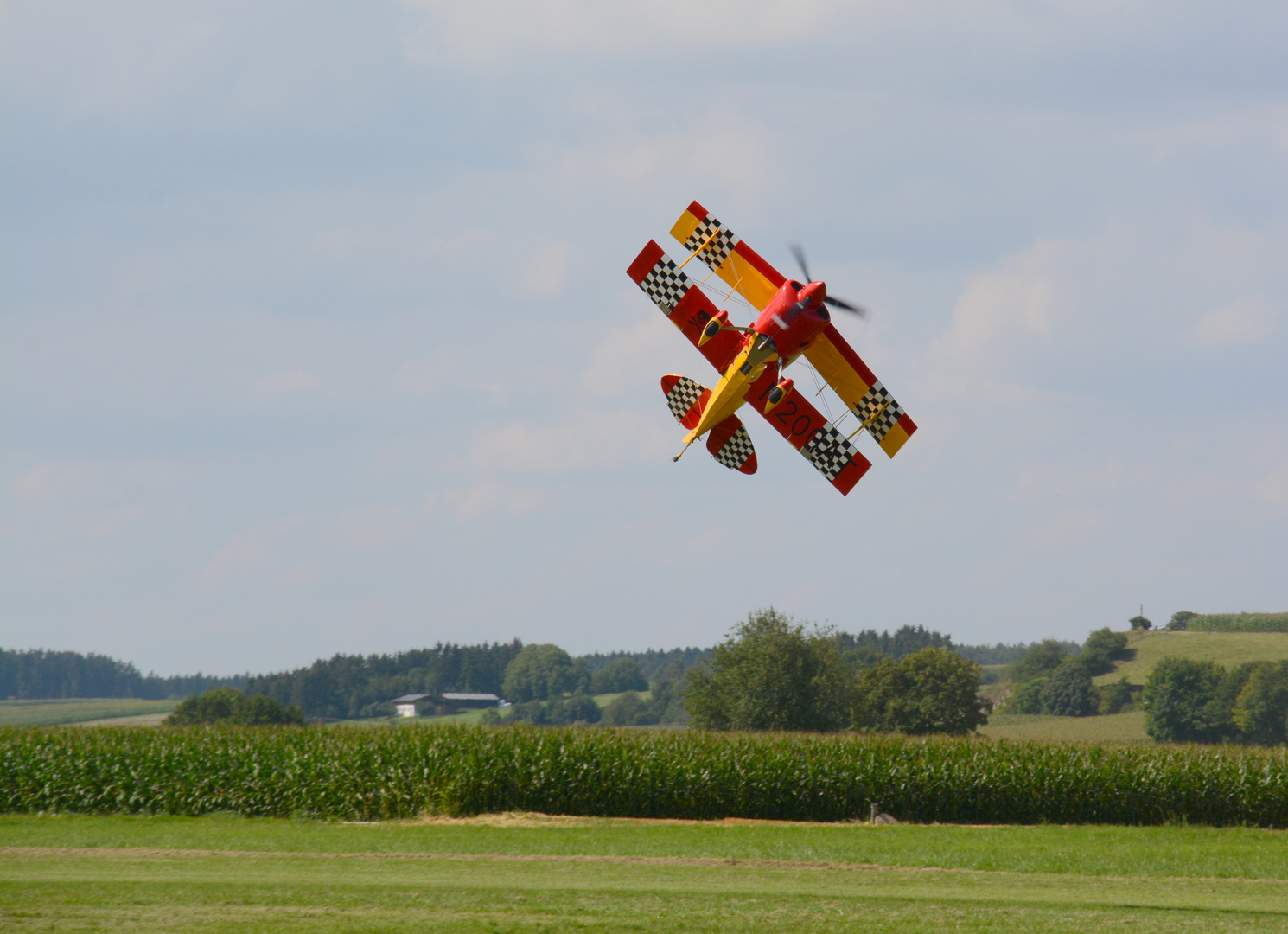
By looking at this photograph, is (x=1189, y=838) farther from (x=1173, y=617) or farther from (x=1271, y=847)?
(x=1173, y=617)

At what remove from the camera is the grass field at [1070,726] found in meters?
77.1

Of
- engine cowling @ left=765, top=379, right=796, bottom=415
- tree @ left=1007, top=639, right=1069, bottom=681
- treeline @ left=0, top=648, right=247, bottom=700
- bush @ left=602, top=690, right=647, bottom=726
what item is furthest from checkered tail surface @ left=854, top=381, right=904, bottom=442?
treeline @ left=0, top=648, right=247, bottom=700

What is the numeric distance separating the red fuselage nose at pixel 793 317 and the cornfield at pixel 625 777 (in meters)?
16.3

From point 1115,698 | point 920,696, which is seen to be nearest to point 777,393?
point 920,696

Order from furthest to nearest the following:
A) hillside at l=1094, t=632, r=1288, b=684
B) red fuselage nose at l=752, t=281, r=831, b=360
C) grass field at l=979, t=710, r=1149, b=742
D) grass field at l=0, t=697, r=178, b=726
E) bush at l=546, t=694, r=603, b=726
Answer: grass field at l=0, t=697, r=178, b=726
bush at l=546, t=694, r=603, b=726
hillside at l=1094, t=632, r=1288, b=684
grass field at l=979, t=710, r=1149, b=742
red fuselage nose at l=752, t=281, r=831, b=360

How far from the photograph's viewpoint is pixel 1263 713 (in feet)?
225

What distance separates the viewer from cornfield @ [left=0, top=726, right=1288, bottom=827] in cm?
2742

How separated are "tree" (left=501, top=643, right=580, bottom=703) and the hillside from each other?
51.3 m

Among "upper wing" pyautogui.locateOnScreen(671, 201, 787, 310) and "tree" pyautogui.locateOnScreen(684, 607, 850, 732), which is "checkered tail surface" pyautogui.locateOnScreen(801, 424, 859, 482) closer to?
"upper wing" pyautogui.locateOnScreen(671, 201, 787, 310)

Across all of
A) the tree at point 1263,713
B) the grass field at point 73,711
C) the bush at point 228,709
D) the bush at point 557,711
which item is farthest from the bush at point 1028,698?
the grass field at point 73,711

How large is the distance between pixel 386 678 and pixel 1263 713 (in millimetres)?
78742

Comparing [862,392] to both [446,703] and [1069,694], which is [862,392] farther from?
[1069,694]

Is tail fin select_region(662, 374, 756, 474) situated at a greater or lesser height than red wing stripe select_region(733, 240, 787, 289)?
lesser

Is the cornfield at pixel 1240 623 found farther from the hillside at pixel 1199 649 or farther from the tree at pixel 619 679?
the tree at pixel 619 679
